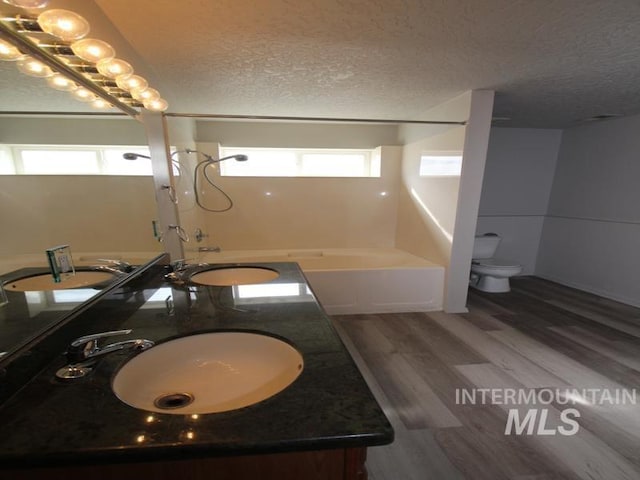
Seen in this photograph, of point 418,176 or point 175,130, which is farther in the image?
point 418,176

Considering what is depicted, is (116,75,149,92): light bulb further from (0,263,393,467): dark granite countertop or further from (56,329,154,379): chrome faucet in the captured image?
(56,329,154,379): chrome faucet

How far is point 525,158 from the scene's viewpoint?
146 inches

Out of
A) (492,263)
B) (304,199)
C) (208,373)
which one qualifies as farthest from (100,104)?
(492,263)

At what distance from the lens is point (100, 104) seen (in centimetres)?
113

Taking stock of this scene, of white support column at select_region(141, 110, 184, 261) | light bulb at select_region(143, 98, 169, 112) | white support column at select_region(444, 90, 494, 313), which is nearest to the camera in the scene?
light bulb at select_region(143, 98, 169, 112)

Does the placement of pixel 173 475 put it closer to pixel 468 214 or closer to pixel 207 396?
pixel 207 396

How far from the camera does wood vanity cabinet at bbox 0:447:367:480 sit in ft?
1.56

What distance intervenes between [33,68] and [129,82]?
1.63ft

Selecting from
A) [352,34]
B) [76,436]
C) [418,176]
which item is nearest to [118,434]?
[76,436]

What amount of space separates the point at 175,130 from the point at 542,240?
193 inches

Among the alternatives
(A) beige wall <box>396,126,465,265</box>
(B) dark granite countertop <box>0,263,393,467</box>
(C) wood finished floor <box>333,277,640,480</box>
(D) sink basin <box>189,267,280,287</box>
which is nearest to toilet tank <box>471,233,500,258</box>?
(C) wood finished floor <box>333,277,640,480</box>

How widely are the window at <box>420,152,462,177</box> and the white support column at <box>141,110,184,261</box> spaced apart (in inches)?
93.6

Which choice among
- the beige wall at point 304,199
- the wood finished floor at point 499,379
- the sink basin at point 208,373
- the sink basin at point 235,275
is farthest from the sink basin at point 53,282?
the beige wall at point 304,199

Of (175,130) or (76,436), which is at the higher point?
(175,130)
